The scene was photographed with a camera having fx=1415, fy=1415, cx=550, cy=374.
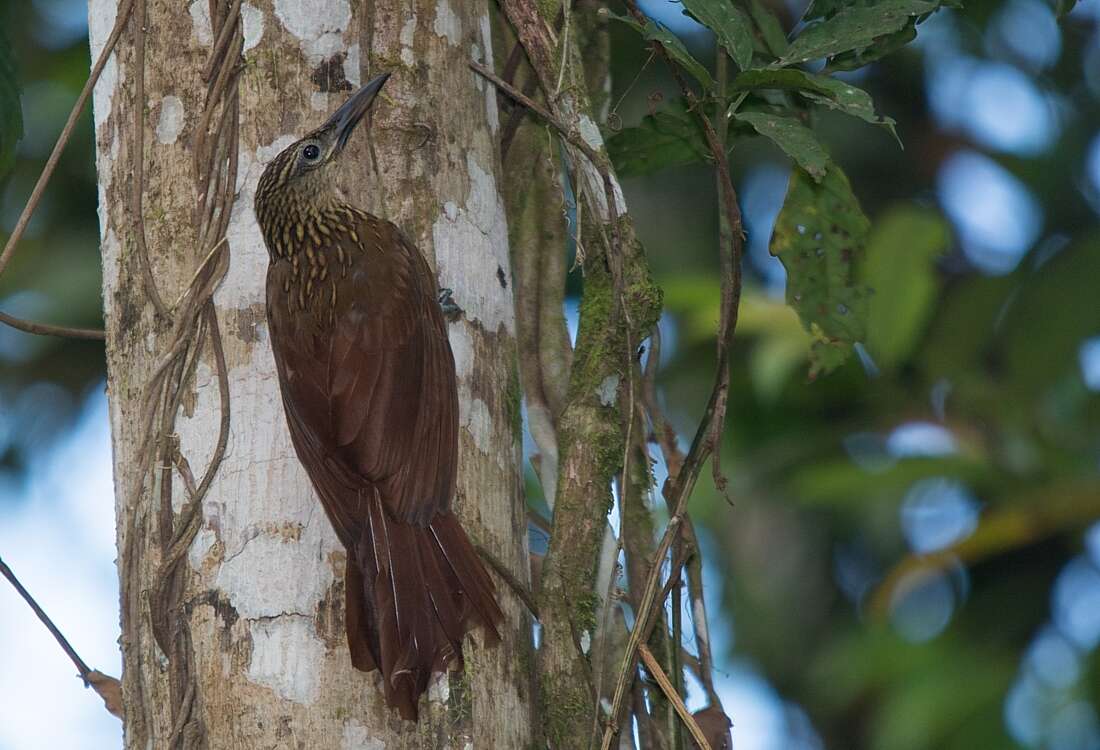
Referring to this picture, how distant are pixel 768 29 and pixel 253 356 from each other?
1.66 m

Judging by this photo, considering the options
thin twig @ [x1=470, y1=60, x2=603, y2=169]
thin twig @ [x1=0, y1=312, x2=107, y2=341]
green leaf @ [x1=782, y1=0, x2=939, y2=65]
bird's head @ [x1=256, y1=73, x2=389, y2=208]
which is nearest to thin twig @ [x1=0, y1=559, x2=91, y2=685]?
thin twig @ [x1=0, y1=312, x2=107, y2=341]

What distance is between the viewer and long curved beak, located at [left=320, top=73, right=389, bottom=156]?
2.86m

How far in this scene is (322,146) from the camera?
2889 millimetres

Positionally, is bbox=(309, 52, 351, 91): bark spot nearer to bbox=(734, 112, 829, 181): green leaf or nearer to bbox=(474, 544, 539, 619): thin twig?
bbox=(734, 112, 829, 181): green leaf

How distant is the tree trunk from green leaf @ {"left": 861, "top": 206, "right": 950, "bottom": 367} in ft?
7.40

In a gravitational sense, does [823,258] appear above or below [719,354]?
above

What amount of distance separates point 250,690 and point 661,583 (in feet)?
3.19

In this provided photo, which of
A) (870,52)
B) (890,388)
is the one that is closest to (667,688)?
(870,52)

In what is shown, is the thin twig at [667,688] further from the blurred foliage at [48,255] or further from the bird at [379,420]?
the blurred foliage at [48,255]

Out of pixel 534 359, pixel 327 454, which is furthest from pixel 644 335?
pixel 327 454

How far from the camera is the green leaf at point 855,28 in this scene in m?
3.10

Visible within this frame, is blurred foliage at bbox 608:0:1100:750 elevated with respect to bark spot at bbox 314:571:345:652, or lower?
elevated

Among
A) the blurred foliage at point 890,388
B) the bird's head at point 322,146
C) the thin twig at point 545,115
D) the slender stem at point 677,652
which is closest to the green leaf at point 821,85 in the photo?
the blurred foliage at point 890,388

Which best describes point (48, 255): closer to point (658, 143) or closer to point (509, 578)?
point (658, 143)
